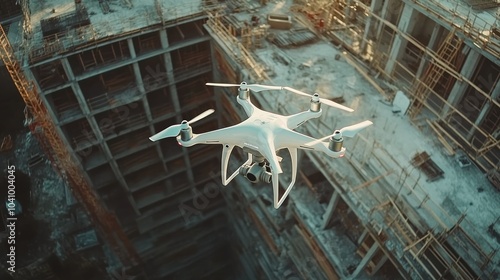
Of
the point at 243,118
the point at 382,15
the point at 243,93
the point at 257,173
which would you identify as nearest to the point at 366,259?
the point at 257,173

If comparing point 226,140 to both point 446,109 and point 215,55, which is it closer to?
point 446,109

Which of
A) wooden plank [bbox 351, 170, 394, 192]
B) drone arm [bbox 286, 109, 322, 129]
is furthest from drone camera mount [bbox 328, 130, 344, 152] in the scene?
wooden plank [bbox 351, 170, 394, 192]

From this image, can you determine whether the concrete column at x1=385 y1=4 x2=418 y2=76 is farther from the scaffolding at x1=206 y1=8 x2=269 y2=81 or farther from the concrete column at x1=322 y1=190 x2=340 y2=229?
the concrete column at x1=322 y1=190 x2=340 y2=229

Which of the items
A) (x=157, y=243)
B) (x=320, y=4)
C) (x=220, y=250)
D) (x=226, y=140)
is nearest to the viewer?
(x=226, y=140)

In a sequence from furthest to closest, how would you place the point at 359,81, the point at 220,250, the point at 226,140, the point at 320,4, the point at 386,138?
the point at 220,250
the point at 320,4
the point at 359,81
the point at 386,138
the point at 226,140

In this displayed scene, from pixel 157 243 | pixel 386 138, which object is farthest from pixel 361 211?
pixel 157 243

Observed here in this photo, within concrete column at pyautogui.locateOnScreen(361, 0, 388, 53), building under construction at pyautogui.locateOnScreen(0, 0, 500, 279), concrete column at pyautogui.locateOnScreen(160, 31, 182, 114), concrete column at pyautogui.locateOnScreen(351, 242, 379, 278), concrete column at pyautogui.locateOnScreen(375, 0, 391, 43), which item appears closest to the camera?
building under construction at pyautogui.locateOnScreen(0, 0, 500, 279)

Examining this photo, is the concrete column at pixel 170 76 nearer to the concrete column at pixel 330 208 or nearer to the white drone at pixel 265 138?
the concrete column at pixel 330 208
